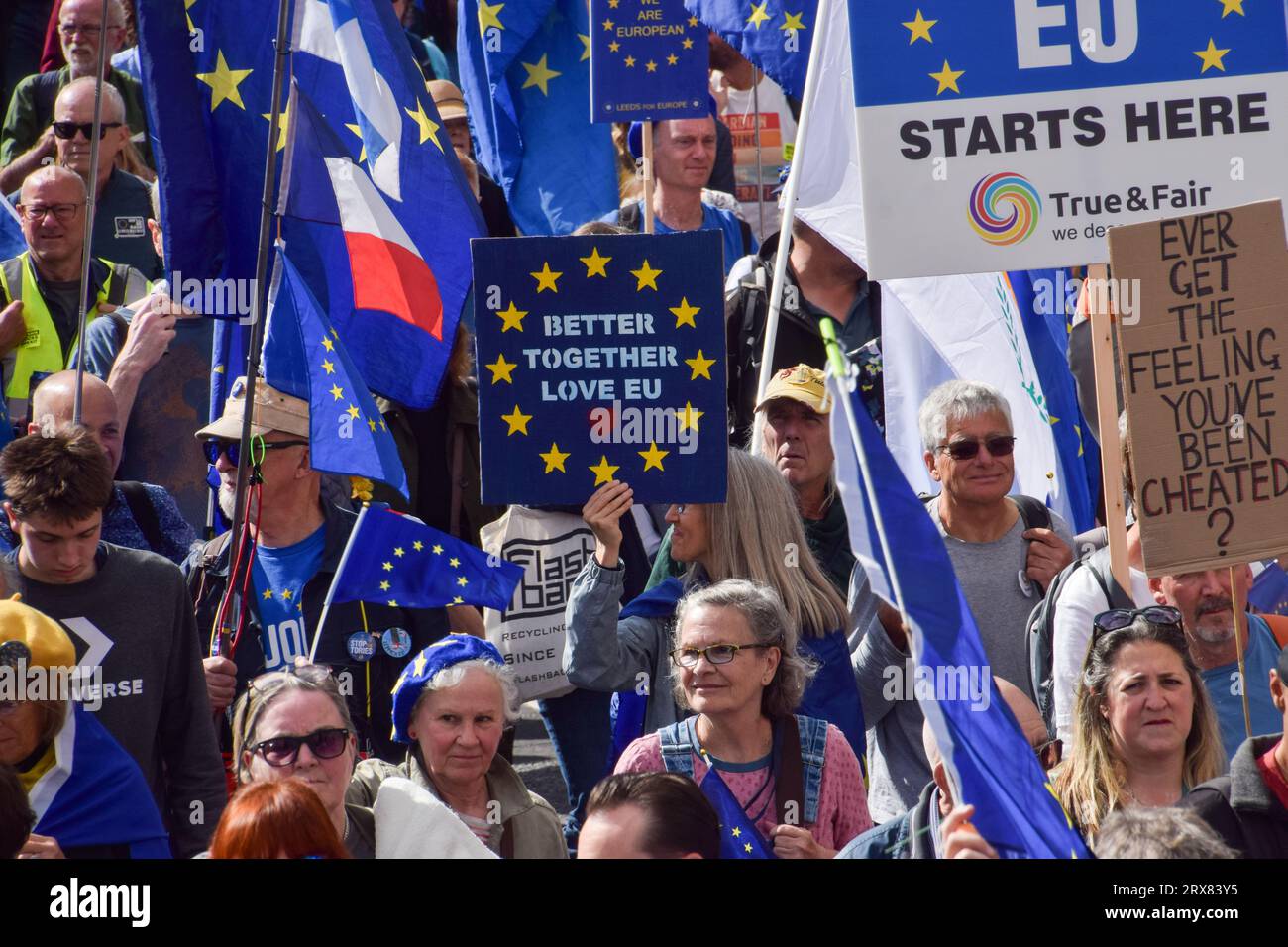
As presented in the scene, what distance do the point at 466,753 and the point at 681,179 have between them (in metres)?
3.99

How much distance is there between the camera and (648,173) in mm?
8102

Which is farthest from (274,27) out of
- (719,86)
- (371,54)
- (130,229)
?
(719,86)

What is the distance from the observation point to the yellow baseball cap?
6445 millimetres

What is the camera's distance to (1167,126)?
589 centimetres

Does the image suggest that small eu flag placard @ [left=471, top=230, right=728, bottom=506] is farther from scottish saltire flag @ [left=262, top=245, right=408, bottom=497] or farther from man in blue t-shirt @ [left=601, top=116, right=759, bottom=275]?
man in blue t-shirt @ [left=601, top=116, right=759, bottom=275]

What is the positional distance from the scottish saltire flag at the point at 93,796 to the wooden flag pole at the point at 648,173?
3.37m

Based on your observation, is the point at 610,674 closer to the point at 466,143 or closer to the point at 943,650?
the point at 943,650

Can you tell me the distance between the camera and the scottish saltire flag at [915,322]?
23.6 feet

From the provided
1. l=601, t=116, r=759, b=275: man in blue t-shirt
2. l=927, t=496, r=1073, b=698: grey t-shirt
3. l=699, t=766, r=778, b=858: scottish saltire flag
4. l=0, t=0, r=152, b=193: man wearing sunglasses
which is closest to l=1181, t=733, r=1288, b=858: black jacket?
l=699, t=766, r=778, b=858: scottish saltire flag

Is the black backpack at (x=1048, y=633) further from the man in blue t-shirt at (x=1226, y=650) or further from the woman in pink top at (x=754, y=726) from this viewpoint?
the woman in pink top at (x=754, y=726)

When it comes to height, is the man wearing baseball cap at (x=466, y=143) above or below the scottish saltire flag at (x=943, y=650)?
above

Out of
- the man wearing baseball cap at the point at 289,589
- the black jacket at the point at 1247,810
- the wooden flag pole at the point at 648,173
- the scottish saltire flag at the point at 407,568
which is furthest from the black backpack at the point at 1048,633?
the wooden flag pole at the point at 648,173

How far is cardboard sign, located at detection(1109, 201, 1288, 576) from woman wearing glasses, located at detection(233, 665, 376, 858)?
205 centimetres
